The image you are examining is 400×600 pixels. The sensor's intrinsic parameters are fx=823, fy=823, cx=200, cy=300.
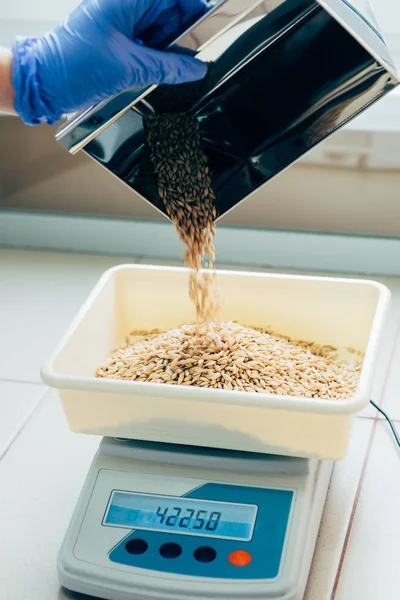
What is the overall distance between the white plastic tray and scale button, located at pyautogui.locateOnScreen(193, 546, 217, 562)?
0.13 m

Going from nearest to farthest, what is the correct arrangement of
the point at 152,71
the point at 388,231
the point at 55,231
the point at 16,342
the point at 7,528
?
1. the point at 152,71
2. the point at 7,528
3. the point at 16,342
4. the point at 388,231
5. the point at 55,231

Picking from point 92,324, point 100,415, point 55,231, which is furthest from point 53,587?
point 55,231

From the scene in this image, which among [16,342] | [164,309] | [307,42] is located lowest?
[16,342]

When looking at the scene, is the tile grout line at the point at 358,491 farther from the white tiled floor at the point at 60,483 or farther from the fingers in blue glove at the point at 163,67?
the fingers in blue glove at the point at 163,67

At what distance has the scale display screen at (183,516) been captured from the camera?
1.02 m

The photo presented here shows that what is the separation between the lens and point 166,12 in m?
0.92

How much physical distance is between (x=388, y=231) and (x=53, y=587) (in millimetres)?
1053

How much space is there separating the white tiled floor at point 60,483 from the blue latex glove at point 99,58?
56 centimetres

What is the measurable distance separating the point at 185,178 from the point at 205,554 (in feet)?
1.60

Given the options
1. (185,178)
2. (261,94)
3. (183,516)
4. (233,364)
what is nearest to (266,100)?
(261,94)

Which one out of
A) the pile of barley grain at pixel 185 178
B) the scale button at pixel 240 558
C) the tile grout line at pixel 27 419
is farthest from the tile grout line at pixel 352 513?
the tile grout line at pixel 27 419

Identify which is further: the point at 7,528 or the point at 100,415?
the point at 7,528

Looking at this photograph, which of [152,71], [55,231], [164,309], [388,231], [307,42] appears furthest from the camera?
[55,231]

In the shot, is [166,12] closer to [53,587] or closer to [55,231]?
[53,587]
